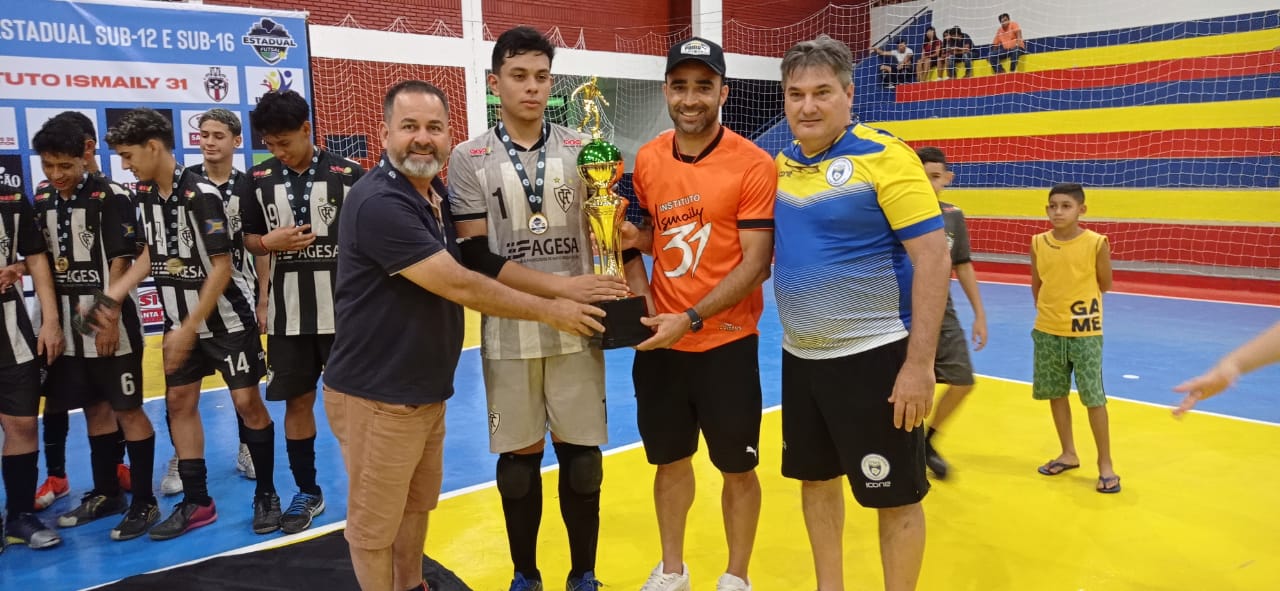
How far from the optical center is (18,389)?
403cm

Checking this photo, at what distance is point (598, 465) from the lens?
3.35 m

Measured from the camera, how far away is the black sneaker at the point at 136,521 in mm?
4090

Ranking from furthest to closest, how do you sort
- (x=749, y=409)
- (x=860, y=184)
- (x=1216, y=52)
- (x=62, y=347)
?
(x=1216, y=52), (x=62, y=347), (x=749, y=409), (x=860, y=184)

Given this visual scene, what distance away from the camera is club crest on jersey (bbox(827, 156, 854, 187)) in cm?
269

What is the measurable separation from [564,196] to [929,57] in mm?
15233

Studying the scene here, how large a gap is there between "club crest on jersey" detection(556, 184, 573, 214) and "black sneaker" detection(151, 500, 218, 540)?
263cm

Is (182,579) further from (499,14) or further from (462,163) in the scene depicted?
(499,14)

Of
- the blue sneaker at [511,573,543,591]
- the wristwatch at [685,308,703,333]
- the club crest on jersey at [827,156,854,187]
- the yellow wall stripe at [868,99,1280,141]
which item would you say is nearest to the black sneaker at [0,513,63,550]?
the blue sneaker at [511,573,543,591]

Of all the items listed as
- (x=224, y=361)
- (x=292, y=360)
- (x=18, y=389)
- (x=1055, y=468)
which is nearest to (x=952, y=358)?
(x=1055, y=468)

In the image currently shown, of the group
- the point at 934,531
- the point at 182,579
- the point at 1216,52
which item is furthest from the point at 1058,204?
the point at 1216,52

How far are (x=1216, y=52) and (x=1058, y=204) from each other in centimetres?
1156

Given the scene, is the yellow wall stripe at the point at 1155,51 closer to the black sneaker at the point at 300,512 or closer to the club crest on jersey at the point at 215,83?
the club crest on jersey at the point at 215,83

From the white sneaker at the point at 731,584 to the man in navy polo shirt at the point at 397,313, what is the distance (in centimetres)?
119

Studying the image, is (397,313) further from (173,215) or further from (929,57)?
(929,57)
